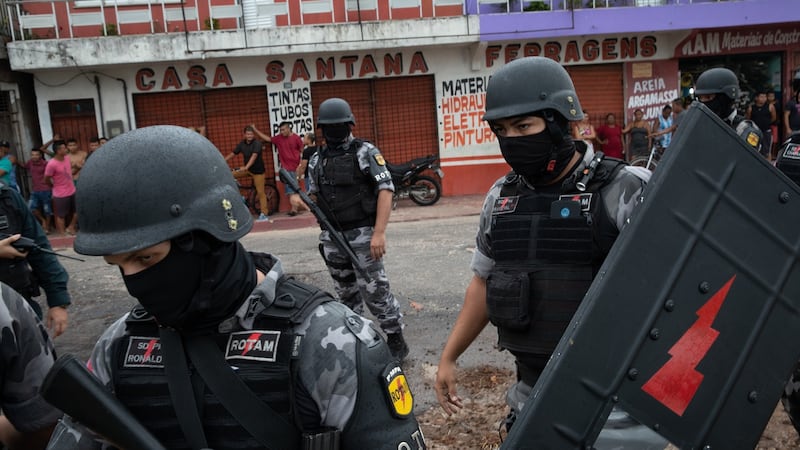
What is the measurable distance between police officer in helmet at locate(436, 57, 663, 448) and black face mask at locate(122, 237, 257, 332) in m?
1.13

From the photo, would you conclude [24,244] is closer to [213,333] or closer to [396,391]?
[213,333]

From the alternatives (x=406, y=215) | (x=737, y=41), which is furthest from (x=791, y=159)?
(x=737, y=41)

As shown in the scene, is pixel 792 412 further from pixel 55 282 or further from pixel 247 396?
pixel 55 282

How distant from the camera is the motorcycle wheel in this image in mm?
13336

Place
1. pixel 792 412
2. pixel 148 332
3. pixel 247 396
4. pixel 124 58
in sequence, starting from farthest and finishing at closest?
pixel 124 58
pixel 792 412
pixel 148 332
pixel 247 396

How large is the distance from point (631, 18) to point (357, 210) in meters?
11.7

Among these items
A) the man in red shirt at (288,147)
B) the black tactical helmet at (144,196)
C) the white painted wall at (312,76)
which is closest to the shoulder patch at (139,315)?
the black tactical helmet at (144,196)

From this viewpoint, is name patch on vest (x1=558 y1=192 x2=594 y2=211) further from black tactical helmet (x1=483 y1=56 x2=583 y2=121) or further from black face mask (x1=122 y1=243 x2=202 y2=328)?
black face mask (x1=122 y1=243 x2=202 y2=328)

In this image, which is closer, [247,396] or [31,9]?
[247,396]

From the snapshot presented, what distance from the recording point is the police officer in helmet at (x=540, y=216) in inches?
88.5

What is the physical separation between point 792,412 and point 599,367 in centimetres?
181

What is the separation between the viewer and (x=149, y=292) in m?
1.39

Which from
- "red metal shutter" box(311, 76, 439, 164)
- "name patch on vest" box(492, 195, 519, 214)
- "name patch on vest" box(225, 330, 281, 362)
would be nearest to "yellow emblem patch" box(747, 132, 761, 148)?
"name patch on vest" box(492, 195, 519, 214)

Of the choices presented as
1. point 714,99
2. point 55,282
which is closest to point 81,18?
point 55,282
